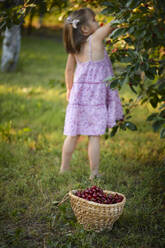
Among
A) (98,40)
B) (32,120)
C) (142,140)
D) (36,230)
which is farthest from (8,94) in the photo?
(36,230)

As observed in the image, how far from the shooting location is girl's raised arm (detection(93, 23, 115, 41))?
8.42ft

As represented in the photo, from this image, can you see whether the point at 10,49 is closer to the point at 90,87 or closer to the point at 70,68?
the point at 70,68

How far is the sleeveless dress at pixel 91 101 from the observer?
8.95ft

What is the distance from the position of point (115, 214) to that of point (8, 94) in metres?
4.24

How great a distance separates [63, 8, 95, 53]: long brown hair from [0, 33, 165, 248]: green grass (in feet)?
4.10

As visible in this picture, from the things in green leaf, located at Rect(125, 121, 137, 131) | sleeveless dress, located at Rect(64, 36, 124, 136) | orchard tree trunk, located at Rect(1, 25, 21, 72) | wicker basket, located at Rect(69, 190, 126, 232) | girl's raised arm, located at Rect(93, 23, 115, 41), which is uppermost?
orchard tree trunk, located at Rect(1, 25, 21, 72)

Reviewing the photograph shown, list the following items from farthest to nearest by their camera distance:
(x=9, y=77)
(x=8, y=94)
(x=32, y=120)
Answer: (x=9, y=77) → (x=8, y=94) → (x=32, y=120)

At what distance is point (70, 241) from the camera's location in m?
1.87

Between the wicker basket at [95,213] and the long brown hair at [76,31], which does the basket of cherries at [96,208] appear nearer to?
the wicker basket at [95,213]

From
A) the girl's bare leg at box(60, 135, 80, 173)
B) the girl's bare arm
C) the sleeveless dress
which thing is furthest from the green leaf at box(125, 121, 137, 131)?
the girl's bare arm

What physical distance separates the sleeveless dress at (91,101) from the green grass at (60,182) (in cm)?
49

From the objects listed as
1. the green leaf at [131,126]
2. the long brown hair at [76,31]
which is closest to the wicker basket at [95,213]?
the green leaf at [131,126]

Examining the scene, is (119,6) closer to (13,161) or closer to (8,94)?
(13,161)

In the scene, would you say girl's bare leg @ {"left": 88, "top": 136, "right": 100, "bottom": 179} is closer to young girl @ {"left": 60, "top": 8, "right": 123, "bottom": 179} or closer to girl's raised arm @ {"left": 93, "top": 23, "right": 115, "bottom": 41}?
young girl @ {"left": 60, "top": 8, "right": 123, "bottom": 179}
